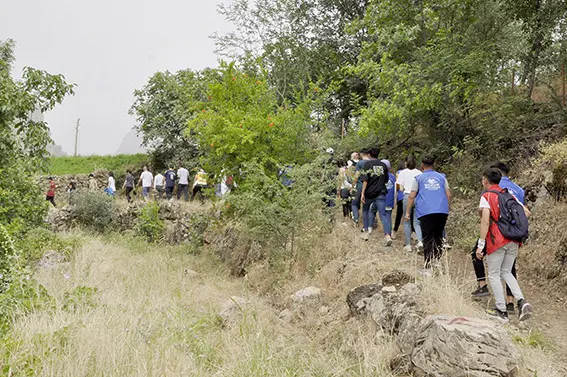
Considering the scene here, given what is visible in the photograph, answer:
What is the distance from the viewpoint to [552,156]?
28.3 feet

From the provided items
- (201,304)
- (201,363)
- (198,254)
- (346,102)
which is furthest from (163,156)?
(201,363)

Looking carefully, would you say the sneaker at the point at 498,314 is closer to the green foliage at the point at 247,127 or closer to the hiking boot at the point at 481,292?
the hiking boot at the point at 481,292

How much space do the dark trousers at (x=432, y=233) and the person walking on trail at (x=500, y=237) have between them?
128cm

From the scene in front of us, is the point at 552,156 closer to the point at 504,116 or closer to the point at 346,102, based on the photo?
the point at 504,116

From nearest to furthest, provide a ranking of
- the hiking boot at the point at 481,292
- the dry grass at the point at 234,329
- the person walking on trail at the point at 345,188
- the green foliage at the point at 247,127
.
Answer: the dry grass at the point at 234,329, the hiking boot at the point at 481,292, the green foliage at the point at 247,127, the person walking on trail at the point at 345,188

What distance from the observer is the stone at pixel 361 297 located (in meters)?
5.40

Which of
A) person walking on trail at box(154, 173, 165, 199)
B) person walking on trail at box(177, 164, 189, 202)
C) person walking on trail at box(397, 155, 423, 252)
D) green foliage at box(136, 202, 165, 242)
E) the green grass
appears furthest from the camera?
the green grass

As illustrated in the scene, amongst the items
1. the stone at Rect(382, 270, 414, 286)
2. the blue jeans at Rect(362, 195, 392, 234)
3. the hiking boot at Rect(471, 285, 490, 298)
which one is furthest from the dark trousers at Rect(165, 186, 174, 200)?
the hiking boot at Rect(471, 285, 490, 298)

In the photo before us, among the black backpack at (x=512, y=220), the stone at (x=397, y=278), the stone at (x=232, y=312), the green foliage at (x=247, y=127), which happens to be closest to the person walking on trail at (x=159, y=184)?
the green foliage at (x=247, y=127)

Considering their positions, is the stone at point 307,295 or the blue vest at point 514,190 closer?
the blue vest at point 514,190

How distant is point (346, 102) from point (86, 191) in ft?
41.0

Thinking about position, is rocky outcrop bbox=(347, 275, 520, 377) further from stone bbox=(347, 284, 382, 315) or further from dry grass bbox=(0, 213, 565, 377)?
stone bbox=(347, 284, 382, 315)

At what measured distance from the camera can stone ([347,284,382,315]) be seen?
5398mm

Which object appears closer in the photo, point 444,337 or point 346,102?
point 444,337
